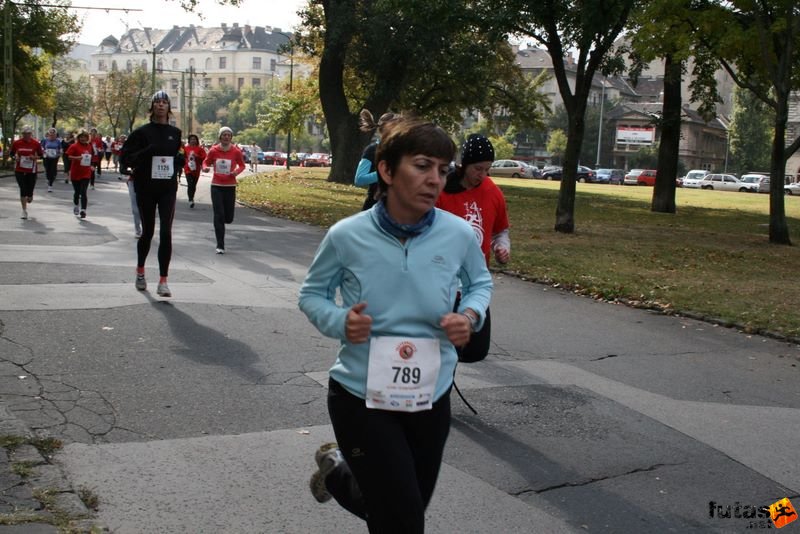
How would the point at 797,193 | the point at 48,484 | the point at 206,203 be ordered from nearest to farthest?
1. the point at 48,484
2. the point at 206,203
3. the point at 797,193

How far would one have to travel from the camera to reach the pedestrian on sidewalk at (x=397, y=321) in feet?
10.2

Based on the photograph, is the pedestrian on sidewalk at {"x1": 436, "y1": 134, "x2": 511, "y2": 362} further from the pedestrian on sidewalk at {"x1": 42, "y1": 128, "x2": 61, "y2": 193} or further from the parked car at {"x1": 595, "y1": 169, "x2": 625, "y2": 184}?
the parked car at {"x1": 595, "y1": 169, "x2": 625, "y2": 184}

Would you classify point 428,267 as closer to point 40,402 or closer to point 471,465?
point 471,465

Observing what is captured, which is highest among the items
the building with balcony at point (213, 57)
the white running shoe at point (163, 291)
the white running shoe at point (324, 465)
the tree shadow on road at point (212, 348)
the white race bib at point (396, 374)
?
the building with balcony at point (213, 57)

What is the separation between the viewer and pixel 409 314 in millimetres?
3168

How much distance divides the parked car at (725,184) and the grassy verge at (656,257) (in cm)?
4380

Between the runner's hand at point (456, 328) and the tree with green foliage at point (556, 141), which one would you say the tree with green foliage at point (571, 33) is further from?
the tree with green foliage at point (556, 141)

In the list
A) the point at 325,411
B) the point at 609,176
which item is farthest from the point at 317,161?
the point at 325,411

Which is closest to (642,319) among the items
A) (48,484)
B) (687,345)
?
(687,345)

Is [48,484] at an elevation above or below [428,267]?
below

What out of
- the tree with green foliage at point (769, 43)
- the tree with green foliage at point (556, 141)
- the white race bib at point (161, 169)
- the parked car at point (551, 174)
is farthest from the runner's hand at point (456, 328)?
the tree with green foliage at point (556, 141)

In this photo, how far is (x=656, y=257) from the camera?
17562mm

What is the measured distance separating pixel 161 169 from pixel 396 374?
722 centimetres

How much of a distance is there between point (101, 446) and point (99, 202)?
64.2ft
